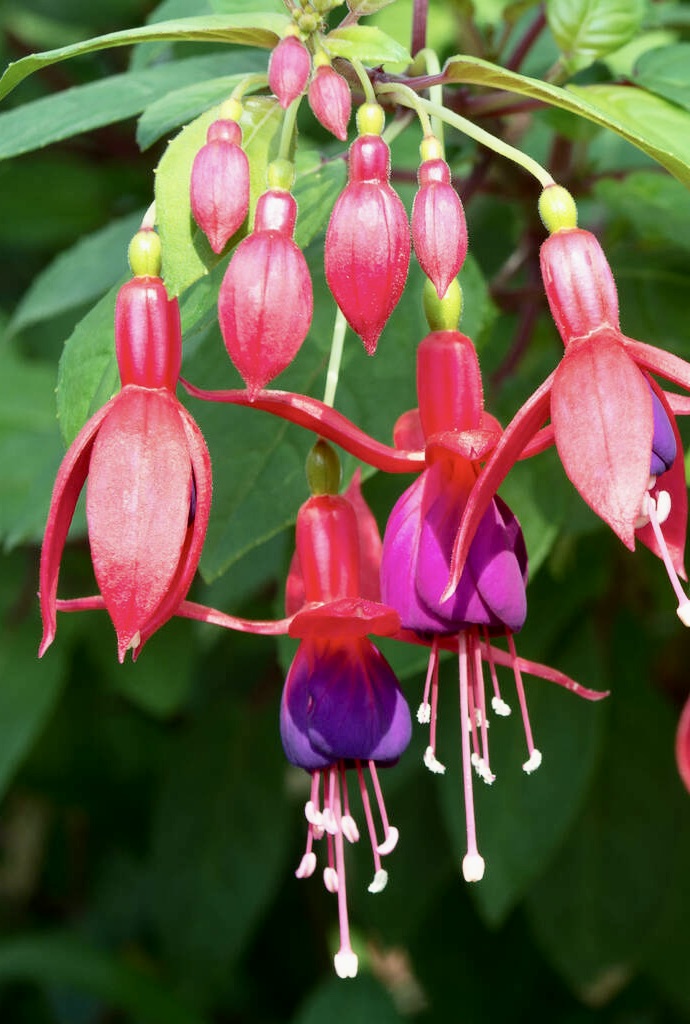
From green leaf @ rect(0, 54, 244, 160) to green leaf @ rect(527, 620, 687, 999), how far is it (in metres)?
0.86

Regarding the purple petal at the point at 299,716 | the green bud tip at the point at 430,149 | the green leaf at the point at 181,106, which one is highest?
the green leaf at the point at 181,106

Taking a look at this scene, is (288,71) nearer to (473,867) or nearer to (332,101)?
(332,101)

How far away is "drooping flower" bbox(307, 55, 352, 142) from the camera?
68cm

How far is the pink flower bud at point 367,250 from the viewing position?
0.65 metres

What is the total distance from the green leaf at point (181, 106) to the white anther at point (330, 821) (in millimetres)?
435

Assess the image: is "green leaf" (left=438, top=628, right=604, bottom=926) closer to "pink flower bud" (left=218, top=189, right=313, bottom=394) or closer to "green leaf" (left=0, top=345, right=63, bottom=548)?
"green leaf" (left=0, top=345, right=63, bottom=548)

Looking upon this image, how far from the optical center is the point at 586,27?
0.99 metres

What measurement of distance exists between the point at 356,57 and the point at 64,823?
1786mm

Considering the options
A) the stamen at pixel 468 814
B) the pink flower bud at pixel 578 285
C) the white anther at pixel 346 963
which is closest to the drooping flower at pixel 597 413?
the pink flower bud at pixel 578 285

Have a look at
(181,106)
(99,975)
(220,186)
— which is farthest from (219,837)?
(220,186)

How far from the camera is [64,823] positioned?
2.25m

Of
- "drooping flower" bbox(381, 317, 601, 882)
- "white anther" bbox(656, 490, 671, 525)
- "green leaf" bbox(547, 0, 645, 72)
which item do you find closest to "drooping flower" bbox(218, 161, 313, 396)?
"drooping flower" bbox(381, 317, 601, 882)

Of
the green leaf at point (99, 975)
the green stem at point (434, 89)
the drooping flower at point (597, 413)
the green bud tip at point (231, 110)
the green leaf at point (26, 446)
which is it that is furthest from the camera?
the green leaf at point (99, 975)

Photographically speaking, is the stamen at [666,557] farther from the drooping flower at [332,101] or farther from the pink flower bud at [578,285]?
the drooping flower at [332,101]
